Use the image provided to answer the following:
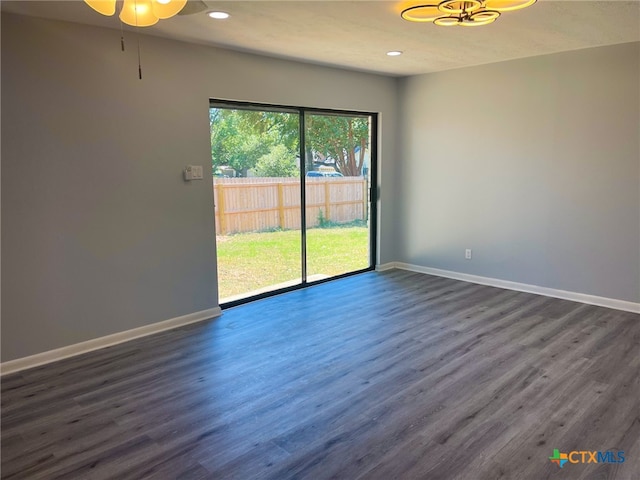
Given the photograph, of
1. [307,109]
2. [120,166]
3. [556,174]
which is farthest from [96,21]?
[556,174]

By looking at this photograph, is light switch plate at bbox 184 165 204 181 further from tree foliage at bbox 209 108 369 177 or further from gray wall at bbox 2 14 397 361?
tree foliage at bbox 209 108 369 177

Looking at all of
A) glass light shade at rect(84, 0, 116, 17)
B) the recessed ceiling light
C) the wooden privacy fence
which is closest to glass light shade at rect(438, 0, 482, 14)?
the recessed ceiling light

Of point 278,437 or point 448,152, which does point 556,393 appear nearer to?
point 278,437

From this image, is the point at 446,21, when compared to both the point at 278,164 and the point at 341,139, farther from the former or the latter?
the point at 341,139

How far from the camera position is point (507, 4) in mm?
2773

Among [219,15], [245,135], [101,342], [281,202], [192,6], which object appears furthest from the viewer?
[281,202]

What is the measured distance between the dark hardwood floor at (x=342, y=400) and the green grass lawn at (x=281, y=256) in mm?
530

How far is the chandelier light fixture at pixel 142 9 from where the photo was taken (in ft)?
6.72

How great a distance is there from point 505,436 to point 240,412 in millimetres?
1420

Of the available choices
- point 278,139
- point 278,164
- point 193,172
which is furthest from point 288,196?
point 193,172

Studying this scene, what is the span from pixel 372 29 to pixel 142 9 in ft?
5.94

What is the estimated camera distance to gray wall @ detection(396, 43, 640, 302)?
13.7 ft


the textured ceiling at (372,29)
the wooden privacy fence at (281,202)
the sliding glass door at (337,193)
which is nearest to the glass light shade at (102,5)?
the textured ceiling at (372,29)

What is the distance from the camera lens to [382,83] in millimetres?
5520
